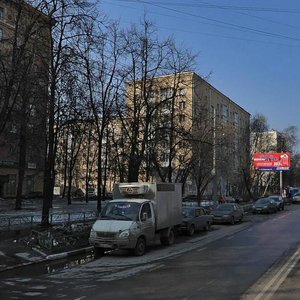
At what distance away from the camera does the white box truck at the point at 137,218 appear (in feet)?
54.5

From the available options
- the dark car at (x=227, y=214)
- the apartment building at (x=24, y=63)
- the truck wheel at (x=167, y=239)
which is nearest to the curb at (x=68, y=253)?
the truck wheel at (x=167, y=239)

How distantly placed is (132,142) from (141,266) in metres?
15.1

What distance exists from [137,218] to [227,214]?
16.1 meters

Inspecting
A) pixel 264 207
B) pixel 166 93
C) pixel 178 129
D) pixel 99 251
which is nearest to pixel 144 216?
pixel 99 251

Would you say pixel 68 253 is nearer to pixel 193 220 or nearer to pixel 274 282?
pixel 274 282

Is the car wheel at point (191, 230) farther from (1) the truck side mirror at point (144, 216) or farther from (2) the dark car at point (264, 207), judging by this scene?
(2) the dark car at point (264, 207)

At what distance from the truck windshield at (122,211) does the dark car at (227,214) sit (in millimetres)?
15408

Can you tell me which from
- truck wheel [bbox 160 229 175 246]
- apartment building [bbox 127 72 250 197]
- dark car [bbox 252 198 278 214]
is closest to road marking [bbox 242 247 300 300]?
truck wheel [bbox 160 229 175 246]

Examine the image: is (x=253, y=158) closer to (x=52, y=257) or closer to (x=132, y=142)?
(x=132, y=142)

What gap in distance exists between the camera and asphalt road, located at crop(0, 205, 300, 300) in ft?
32.9

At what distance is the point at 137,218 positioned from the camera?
17453 millimetres

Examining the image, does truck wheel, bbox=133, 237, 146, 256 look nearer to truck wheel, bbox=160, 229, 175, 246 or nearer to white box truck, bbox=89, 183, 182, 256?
white box truck, bbox=89, 183, 182, 256

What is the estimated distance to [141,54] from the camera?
2859 cm

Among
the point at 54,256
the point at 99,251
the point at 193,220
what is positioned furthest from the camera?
the point at 193,220
